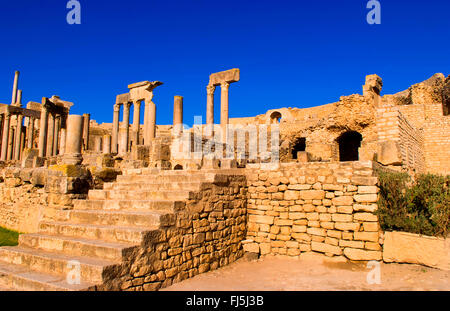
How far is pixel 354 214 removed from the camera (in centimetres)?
639

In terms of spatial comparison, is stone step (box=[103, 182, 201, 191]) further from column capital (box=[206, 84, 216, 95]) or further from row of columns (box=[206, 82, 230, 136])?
column capital (box=[206, 84, 216, 95])

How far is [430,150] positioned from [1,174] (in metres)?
20.4

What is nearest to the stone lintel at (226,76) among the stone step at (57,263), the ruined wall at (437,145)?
the ruined wall at (437,145)

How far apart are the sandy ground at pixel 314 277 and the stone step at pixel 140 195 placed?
161 cm

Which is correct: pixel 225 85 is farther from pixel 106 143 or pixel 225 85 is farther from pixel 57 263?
pixel 57 263

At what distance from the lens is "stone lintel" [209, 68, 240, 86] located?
15.0 metres

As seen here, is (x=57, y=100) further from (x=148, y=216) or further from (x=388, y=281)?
(x=388, y=281)

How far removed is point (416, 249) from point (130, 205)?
5.63 meters

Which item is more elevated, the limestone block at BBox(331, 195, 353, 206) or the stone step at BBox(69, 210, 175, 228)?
the limestone block at BBox(331, 195, 353, 206)

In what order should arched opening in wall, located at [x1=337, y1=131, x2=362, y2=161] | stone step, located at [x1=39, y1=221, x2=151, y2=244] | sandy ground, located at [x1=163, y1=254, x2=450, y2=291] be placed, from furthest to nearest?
1. arched opening in wall, located at [x1=337, y1=131, x2=362, y2=161]
2. sandy ground, located at [x1=163, y1=254, x2=450, y2=291]
3. stone step, located at [x1=39, y1=221, x2=151, y2=244]

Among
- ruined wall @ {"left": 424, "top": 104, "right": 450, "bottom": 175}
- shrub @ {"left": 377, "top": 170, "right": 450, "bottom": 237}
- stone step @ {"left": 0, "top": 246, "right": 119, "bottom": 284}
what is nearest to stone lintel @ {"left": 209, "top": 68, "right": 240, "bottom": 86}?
shrub @ {"left": 377, "top": 170, "right": 450, "bottom": 237}

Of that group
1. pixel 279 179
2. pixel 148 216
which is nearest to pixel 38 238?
pixel 148 216

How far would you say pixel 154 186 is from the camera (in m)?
6.98

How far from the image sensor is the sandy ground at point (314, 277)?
4812mm
